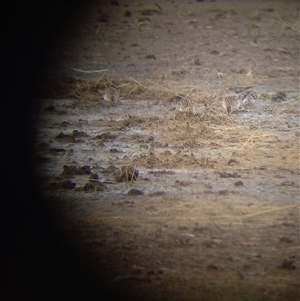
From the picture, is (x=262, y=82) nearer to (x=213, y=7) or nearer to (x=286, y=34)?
(x=286, y=34)

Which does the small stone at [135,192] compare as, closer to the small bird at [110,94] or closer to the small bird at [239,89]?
the small bird at [110,94]

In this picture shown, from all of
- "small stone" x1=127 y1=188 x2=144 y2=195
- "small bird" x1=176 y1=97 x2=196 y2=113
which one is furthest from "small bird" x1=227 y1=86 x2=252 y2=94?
"small stone" x1=127 y1=188 x2=144 y2=195

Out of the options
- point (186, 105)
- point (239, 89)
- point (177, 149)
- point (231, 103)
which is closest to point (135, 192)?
point (177, 149)

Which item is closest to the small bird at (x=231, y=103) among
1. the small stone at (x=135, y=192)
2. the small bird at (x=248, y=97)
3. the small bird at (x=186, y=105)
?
the small bird at (x=248, y=97)

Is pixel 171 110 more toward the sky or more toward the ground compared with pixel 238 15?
more toward the ground

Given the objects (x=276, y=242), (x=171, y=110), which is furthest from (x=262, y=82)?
(x=276, y=242)
